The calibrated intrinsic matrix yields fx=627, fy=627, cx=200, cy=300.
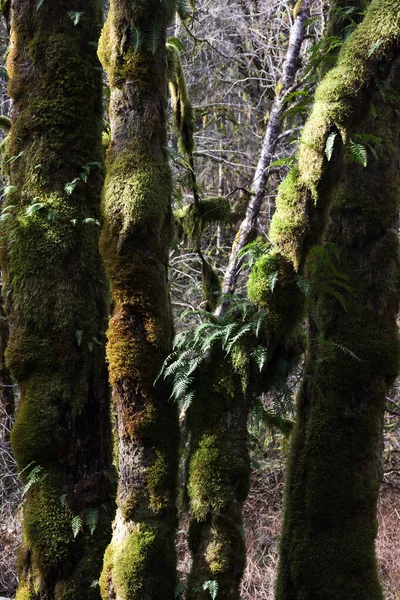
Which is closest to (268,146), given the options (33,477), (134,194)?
(134,194)

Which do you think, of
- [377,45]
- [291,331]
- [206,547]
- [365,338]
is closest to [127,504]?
[206,547]

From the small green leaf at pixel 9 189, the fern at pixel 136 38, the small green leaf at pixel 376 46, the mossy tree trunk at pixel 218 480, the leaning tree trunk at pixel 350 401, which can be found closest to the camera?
the small green leaf at pixel 376 46

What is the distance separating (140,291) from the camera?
3639mm

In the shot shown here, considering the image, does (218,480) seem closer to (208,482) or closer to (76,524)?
(208,482)

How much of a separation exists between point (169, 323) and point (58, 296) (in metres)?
1.04

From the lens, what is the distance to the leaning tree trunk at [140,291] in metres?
Result: 3.45

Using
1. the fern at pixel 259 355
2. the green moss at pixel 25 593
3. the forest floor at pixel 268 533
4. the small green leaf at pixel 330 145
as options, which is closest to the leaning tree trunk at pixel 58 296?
the green moss at pixel 25 593

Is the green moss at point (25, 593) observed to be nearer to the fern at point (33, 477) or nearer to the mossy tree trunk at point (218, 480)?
the fern at point (33, 477)

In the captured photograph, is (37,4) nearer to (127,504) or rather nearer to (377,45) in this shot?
(377,45)

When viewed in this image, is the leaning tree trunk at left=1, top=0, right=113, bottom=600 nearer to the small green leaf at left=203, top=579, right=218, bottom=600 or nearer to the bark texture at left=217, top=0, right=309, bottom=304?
the small green leaf at left=203, top=579, right=218, bottom=600

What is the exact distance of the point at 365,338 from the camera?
4.34 metres

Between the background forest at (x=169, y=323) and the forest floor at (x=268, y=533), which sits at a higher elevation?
the background forest at (x=169, y=323)

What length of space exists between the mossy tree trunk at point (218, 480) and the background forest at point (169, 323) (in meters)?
0.01

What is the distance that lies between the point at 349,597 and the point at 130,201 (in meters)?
2.83
